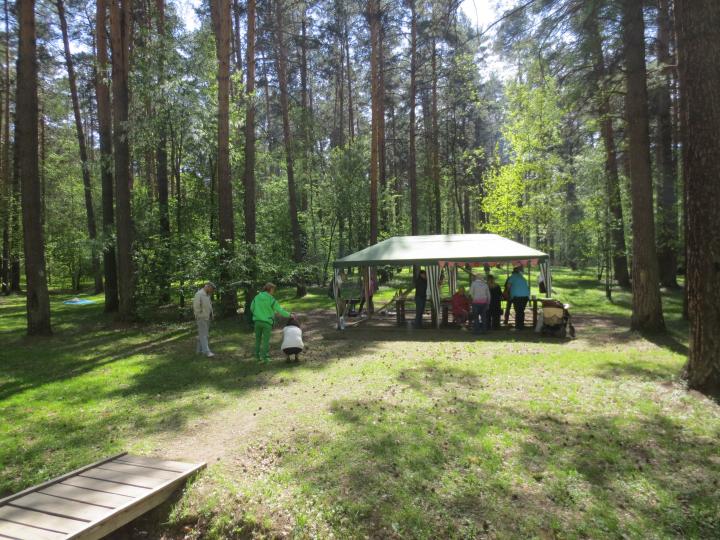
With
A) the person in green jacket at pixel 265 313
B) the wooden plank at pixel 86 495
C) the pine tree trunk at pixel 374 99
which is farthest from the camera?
the pine tree trunk at pixel 374 99

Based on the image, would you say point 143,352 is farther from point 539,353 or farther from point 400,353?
point 539,353

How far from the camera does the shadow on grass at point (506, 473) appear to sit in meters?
3.61

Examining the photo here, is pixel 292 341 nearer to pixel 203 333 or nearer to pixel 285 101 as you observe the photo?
pixel 203 333

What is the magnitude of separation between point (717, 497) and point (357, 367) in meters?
5.43

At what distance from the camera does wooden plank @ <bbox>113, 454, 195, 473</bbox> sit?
4.43m

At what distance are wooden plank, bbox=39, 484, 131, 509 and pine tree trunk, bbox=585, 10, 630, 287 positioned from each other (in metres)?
9.09

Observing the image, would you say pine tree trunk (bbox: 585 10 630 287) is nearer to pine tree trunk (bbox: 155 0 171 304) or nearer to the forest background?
the forest background

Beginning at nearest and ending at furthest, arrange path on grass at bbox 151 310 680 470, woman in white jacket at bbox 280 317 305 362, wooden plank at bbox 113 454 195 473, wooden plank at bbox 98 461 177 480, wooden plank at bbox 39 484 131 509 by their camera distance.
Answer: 1. wooden plank at bbox 39 484 131 509
2. wooden plank at bbox 98 461 177 480
3. wooden plank at bbox 113 454 195 473
4. path on grass at bbox 151 310 680 470
5. woman in white jacket at bbox 280 317 305 362

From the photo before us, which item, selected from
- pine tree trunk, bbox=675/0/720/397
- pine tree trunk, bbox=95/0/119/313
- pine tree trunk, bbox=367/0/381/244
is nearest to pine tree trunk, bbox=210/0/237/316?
pine tree trunk, bbox=95/0/119/313

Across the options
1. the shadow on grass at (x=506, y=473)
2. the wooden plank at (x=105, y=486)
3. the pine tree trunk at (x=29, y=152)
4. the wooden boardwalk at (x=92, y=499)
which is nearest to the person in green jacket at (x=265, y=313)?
the shadow on grass at (x=506, y=473)

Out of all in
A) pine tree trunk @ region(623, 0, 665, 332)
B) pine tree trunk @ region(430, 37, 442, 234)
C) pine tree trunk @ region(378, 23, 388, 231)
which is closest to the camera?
pine tree trunk @ region(623, 0, 665, 332)

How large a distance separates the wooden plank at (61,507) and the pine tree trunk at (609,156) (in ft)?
30.2

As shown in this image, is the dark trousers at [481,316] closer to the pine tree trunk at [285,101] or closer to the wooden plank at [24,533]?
the pine tree trunk at [285,101]

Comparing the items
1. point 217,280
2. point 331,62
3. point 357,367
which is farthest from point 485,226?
point 357,367
